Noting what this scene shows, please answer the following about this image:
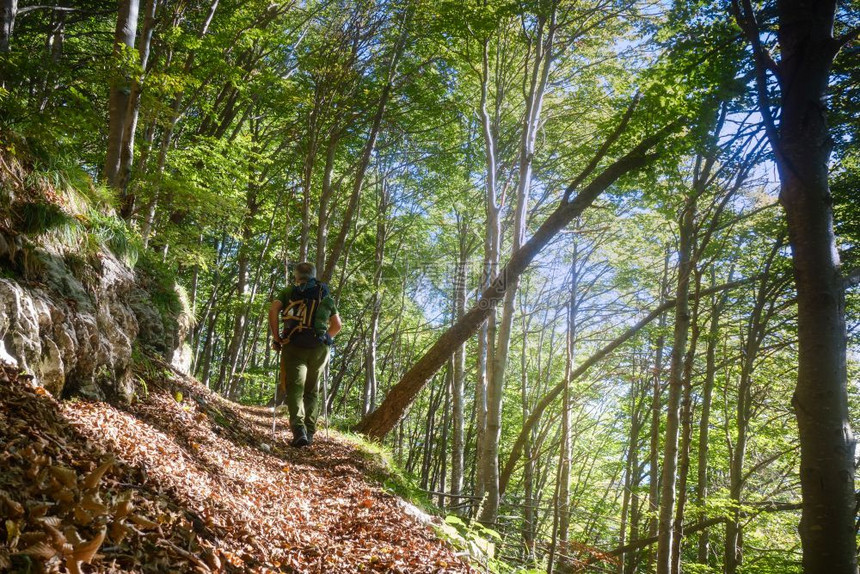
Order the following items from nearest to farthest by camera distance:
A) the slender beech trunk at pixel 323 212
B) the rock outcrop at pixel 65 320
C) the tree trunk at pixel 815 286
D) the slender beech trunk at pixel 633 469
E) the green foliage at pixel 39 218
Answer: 1. the tree trunk at pixel 815 286
2. the rock outcrop at pixel 65 320
3. the green foliage at pixel 39 218
4. the slender beech trunk at pixel 323 212
5. the slender beech trunk at pixel 633 469

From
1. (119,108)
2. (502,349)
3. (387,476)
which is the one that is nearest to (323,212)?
(119,108)

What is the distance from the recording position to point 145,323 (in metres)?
5.67

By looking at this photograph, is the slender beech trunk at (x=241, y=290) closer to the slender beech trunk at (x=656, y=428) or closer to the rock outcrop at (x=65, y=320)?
the rock outcrop at (x=65, y=320)

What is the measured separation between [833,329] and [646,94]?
4297 mm

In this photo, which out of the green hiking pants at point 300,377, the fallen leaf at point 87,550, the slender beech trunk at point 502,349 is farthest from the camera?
the slender beech trunk at point 502,349

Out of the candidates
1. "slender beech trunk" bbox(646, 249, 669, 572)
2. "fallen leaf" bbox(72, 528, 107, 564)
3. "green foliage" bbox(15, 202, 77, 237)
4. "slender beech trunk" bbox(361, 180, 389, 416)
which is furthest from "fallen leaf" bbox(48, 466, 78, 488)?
"slender beech trunk" bbox(361, 180, 389, 416)

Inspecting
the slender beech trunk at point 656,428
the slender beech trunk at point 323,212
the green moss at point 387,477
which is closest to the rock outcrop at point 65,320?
the green moss at point 387,477

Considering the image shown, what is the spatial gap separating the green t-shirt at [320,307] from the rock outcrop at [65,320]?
173 centimetres

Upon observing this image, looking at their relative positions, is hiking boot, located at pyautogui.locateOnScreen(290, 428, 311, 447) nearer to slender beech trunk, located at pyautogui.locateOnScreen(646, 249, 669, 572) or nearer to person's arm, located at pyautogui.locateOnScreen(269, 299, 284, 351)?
person's arm, located at pyautogui.locateOnScreen(269, 299, 284, 351)

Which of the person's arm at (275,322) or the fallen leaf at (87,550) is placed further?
the person's arm at (275,322)

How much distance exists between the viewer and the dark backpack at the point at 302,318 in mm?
5676

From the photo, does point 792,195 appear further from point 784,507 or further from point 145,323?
point 784,507

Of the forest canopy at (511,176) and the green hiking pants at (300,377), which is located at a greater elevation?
the forest canopy at (511,176)

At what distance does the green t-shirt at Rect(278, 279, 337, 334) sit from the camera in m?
5.68
